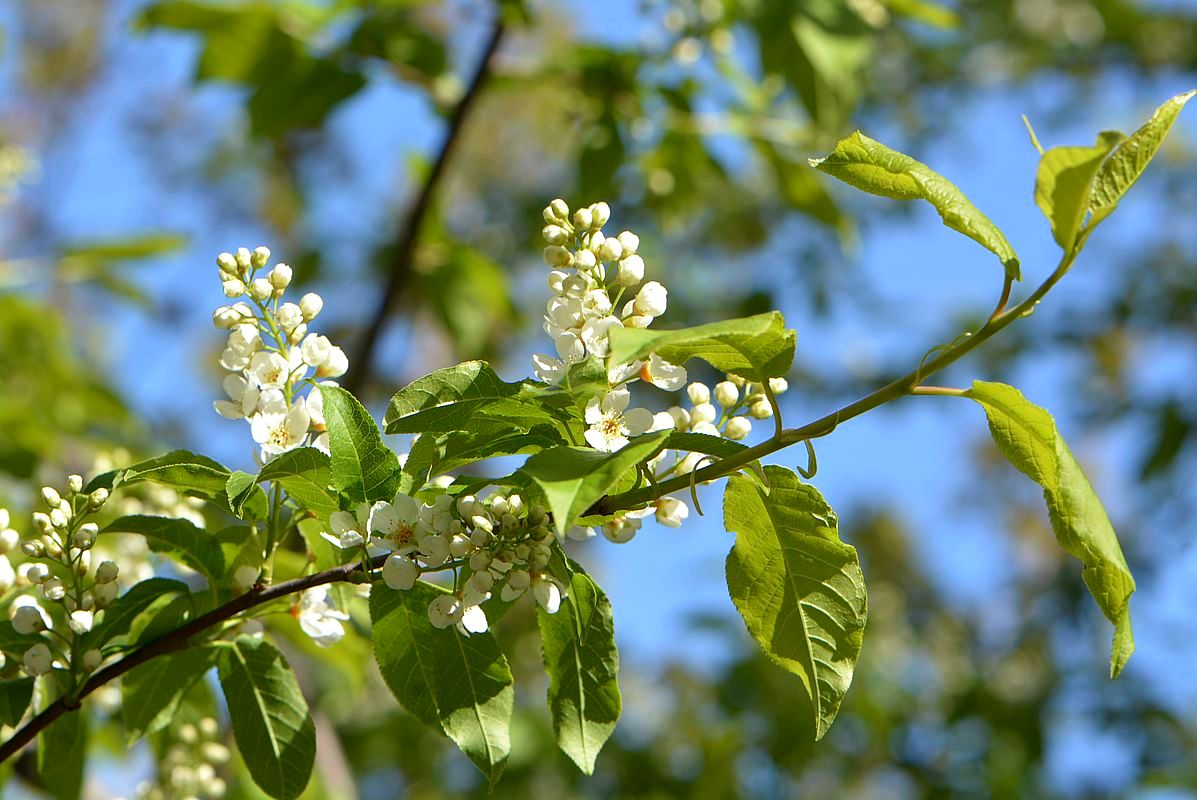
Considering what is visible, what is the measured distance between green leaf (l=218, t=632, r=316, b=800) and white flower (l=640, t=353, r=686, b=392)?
20.0 inches

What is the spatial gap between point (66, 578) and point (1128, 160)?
3.85 feet

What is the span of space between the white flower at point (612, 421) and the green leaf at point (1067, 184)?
1.40 feet

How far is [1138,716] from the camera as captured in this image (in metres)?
5.43

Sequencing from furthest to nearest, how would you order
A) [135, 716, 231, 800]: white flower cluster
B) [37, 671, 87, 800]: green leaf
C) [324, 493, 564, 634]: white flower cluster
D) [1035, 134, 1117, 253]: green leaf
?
[135, 716, 231, 800]: white flower cluster < [37, 671, 87, 800]: green leaf < [324, 493, 564, 634]: white flower cluster < [1035, 134, 1117, 253]: green leaf

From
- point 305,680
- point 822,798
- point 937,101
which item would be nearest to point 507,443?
point 305,680

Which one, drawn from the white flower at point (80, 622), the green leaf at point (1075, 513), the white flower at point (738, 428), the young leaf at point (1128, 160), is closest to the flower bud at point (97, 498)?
the white flower at point (80, 622)

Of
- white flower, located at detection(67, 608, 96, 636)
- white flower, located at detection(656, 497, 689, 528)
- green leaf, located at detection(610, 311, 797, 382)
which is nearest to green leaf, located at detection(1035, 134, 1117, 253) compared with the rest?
green leaf, located at detection(610, 311, 797, 382)

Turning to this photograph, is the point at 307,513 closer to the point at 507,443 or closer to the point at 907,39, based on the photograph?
the point at 507,443

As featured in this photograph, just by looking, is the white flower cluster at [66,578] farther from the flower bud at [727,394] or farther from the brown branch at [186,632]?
the flower bud at [727,394]

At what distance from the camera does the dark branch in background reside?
319cm

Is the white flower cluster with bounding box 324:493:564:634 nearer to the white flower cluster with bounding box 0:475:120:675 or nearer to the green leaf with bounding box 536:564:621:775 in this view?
the green leaf with bounding box 536:564:621:775

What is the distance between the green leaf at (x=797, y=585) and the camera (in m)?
1.15

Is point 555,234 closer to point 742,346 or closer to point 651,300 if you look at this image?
point 651,300

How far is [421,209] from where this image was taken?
128 inches
